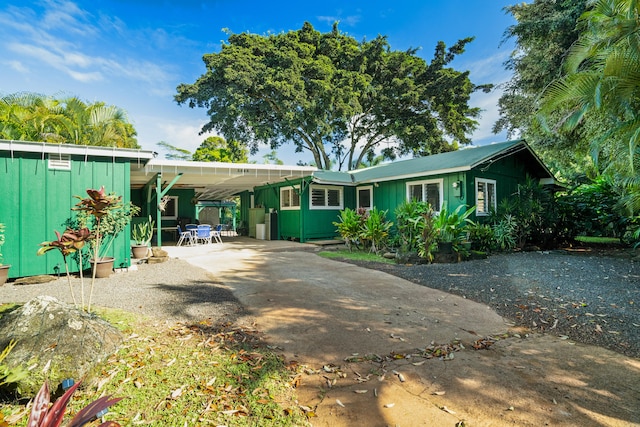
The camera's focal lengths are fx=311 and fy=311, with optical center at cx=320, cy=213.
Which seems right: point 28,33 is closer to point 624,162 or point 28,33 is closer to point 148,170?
point 148,170

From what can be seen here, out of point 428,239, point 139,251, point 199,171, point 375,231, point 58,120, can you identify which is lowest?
point 139,251

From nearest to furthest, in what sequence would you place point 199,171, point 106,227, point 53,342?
point 53,342 → point 106,227 → point 199,171

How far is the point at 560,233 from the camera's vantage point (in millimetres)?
10938

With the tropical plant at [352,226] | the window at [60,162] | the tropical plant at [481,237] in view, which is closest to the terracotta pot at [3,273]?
the window at [60,162]

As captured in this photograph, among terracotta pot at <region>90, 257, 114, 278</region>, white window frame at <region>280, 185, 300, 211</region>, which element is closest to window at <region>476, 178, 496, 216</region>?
white window frame at <region>280, 185, 300, 211</region>

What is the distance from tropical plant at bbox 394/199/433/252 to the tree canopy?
42.1 ft

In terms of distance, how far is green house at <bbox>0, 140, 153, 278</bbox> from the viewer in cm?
567

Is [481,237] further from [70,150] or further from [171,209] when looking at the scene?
[171,209]

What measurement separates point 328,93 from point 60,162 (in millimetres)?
14603

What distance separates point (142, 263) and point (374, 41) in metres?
19.4

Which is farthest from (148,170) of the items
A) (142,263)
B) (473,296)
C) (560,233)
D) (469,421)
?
(560,233)

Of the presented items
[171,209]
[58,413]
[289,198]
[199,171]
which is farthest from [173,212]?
[58,413]

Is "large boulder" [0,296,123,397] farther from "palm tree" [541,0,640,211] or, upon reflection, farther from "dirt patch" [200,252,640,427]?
"palm tree" [541,0,640,211]

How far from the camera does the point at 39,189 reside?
589cm
